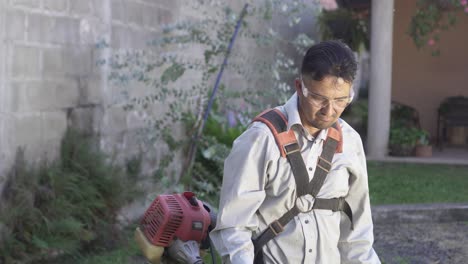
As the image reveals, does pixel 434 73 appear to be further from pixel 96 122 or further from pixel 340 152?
pixel 340 152

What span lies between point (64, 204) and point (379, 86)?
23.2 feet

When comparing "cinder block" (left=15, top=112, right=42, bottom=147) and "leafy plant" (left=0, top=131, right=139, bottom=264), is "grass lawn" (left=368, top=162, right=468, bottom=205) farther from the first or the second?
A: "cinder block" (left=15, top=112, right=42, bottom=147)

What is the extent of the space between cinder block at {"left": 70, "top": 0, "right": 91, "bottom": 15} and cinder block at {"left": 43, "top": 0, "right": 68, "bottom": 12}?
3.9 inches

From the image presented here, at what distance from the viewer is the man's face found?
8.87 ft

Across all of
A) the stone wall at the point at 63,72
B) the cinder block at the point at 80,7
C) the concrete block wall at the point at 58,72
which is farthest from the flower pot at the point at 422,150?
the cinder block at the point at 80,7

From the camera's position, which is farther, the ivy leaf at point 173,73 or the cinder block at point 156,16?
the cinder block at point 156,16

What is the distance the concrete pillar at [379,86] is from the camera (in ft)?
37.0

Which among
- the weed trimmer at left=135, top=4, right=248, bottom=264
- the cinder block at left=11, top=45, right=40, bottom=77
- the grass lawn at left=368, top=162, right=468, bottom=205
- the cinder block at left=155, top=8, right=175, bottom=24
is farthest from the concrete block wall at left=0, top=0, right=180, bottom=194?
the grass lawn at left=368, top=162, right=468, bottom=205

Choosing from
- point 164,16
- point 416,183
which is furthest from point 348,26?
point 164,16

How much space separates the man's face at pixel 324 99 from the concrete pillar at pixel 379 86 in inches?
343

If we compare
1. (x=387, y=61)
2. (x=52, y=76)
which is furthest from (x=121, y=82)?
(x=387, y=61)

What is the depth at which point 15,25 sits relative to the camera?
5102mm

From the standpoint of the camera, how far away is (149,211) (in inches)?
124

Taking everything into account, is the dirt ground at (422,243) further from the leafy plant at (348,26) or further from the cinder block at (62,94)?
the leafy plant at (348,26)
